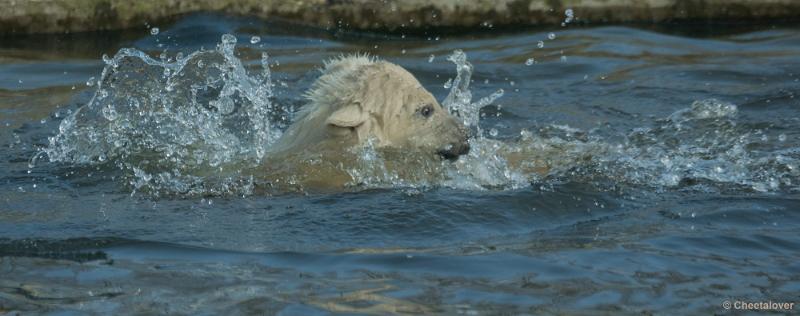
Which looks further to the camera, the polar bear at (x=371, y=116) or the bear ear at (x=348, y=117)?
the polar bear at (x=371, y=116)

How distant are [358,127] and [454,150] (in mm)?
769

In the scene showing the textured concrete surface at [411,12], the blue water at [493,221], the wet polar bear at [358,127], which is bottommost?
the blue water at [493,221]

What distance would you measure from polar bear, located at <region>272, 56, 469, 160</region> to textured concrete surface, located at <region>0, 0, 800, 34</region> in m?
4.63

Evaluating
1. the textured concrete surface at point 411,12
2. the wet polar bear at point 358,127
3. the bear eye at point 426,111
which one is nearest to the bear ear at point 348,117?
the wet polar bear at point 358,127

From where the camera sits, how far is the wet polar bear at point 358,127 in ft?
28.4

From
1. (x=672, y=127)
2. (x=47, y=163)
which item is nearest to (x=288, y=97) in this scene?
(x=47, y=163)

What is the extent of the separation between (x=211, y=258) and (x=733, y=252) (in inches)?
113

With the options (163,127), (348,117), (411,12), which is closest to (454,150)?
(348,117)

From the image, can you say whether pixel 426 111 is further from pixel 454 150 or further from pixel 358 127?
pixel 358 127

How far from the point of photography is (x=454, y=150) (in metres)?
9.10

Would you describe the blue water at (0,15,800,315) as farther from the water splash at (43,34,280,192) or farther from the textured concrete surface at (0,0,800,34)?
the textured concrete surface at (0,0,800,34)

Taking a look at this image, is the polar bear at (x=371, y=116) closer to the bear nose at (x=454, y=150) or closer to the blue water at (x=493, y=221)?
the bear nose at (x=454, y=150)

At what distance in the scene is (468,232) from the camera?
722 centimetres

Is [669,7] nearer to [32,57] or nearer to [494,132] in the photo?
[494,132]
